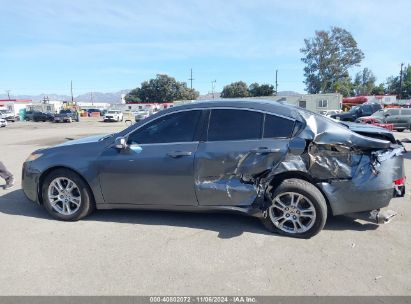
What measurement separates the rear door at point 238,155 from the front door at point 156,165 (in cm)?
16

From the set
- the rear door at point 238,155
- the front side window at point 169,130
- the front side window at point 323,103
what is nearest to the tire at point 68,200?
the front side window at point 169,130

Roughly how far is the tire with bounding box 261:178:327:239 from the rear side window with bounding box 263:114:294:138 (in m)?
0.57

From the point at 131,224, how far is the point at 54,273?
4.57 feet

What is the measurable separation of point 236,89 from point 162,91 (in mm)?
20953

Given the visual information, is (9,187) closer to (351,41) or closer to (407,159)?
(407,159)

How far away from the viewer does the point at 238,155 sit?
172 inches

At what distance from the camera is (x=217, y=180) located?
445 centimetres

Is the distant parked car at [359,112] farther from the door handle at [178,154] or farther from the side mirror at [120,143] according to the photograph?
the side mirror at [120,143]

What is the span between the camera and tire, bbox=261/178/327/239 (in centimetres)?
422

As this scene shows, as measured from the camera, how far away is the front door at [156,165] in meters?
4.50

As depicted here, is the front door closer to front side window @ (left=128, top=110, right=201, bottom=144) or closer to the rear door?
front side window @ (left=128, top=110, right=201, bottom=144)

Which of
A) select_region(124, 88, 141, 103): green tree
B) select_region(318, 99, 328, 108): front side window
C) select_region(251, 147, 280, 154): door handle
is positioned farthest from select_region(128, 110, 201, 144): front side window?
select_region(124, 88, 141, 103): green tree

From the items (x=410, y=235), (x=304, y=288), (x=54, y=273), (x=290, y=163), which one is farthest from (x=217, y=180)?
(x=410, y=235)

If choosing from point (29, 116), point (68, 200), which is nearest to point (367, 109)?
point (68, 200)
